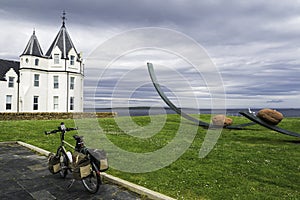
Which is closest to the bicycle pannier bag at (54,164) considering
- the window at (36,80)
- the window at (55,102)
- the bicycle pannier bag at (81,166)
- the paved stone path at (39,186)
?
the paved stone path at (39,186)

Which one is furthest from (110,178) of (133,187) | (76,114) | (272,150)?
(76,114)

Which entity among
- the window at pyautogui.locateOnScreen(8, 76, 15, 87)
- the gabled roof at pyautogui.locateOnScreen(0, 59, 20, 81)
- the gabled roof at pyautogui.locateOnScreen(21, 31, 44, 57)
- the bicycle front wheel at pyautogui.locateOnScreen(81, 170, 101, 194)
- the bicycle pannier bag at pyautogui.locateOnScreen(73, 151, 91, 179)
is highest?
the gabled roof at pyautogui.locateOnScreen(21, 31, 44, 57)

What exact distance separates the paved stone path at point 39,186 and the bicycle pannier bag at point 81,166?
0.47m

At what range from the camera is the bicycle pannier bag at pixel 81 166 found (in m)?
5.53

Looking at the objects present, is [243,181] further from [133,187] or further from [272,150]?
[272,150]

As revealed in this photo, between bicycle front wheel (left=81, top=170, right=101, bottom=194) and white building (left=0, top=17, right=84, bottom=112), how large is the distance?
3086 centimetres

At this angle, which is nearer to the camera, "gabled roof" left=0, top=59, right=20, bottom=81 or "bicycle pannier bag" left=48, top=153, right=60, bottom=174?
"bicycle pannier bag" left=48, top=153, right=60, bottom=174

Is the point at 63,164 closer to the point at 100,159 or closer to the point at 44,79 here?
the point at 100,159

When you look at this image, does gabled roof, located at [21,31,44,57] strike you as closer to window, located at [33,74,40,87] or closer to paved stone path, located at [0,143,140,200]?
window, located at [33,74,40,87]

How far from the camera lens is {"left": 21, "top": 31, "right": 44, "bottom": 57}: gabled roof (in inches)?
1348

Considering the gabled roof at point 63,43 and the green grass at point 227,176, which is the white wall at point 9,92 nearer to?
the gabled roof at point 63,43

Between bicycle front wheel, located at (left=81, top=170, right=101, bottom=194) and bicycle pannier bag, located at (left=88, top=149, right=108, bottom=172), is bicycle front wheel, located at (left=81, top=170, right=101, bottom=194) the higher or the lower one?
the lower one

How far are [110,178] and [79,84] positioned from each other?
107ft

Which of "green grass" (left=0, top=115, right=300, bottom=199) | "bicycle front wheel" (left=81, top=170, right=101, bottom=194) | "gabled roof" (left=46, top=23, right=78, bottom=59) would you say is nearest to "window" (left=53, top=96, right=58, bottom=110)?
"gabled roof" (left=46, top=23, right=78, bottom=59)
